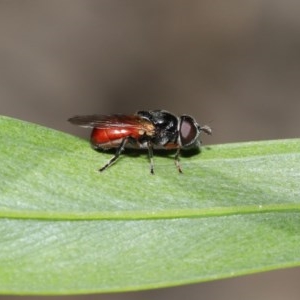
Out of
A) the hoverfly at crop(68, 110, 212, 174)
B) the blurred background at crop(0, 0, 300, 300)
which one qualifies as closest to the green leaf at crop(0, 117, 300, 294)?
the hoverfly at crop(68, 110, 212, 174)

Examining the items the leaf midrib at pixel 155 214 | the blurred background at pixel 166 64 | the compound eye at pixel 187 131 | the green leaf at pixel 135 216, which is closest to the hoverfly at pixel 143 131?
the compound eye at pixel 187 131

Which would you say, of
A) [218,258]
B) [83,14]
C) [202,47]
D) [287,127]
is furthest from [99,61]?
[218,258]

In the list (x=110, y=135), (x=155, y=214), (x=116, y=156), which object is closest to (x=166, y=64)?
(x=110, y=135)

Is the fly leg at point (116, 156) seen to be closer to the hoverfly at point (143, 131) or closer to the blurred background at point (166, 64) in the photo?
the hoverfly at point (143, 131)

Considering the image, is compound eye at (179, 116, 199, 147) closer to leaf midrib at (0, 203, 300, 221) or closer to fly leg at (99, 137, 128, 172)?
fly leg at (99, 137, 128, 172)

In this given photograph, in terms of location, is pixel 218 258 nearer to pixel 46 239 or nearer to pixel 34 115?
pixel 46 239

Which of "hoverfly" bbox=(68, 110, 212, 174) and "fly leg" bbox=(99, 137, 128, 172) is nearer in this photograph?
"fly leg" bbox=(99, 137, 128, 172)
